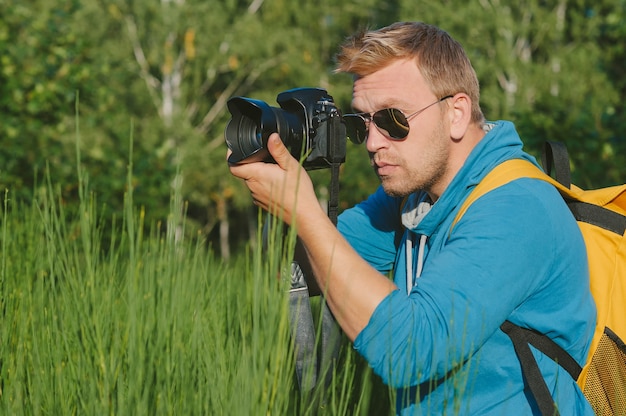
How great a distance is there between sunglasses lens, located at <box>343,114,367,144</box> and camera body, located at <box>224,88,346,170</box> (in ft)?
0.27

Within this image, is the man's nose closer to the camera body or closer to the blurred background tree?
the camera body

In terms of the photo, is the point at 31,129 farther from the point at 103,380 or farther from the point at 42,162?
the point at 103,380

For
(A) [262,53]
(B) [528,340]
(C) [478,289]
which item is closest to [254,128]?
(C) [478,289]

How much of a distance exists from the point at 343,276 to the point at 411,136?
21.7 inches

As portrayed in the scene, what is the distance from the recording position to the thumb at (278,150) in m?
1.82

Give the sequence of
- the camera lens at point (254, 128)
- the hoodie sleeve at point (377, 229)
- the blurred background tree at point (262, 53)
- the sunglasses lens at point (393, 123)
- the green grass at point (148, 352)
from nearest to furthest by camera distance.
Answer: the green grass at point (148, 352) < the camera lens at point (254, 128) < the sunglasses lens at point (393, 123) < the hoodie sleeve at point (377, 229) < the blurred background tree at point (262, 53)

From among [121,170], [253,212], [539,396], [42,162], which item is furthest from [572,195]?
[253,212]

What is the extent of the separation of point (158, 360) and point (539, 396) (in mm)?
807

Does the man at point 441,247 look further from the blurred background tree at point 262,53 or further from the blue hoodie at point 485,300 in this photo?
the blurred background tree at point 262,53

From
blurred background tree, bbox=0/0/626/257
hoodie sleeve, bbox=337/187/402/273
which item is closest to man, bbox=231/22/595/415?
hoodie sleeve, bbox=337/187/402/273

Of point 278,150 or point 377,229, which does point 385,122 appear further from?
point 377,229

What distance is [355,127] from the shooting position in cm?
221

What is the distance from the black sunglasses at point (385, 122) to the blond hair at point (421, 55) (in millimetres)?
53

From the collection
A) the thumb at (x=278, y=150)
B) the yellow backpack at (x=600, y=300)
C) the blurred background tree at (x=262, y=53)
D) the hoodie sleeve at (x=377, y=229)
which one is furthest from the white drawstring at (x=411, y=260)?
the blurred background tree at (x=262, y=53)
